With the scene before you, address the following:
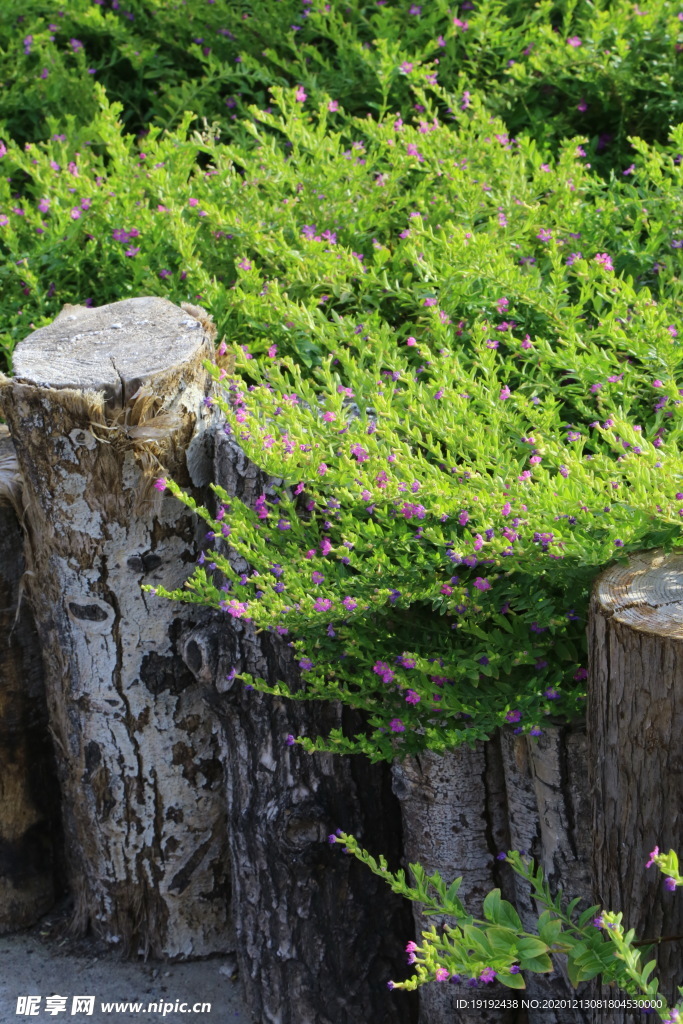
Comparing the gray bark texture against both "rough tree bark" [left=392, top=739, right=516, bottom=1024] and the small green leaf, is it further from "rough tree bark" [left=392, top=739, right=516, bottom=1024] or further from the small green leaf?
the small green leaf

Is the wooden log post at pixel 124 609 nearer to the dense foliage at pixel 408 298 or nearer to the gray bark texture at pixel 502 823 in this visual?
the dense foliage at pixel 408 298

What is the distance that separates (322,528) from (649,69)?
2260 millimetres

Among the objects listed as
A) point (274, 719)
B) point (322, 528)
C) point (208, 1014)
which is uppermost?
point (322, 528)

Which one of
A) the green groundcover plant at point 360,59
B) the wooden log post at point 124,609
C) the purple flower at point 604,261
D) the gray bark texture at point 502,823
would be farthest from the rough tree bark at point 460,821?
the green groundcover plant at point 360,59

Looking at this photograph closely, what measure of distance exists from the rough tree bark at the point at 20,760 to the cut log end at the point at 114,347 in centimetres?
34

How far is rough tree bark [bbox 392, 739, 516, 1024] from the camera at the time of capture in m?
2.04

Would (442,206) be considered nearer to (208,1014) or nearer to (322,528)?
(322,528)

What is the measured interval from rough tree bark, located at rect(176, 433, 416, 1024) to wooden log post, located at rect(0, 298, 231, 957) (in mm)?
168

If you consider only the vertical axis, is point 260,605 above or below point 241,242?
below

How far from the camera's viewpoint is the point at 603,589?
5.09ft

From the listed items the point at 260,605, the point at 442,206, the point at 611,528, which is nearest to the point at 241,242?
the point at 442,206

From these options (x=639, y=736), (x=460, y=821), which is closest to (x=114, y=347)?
(x=460, y=821)

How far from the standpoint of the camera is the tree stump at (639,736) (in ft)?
4.80

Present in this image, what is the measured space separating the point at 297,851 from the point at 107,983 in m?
0.74
